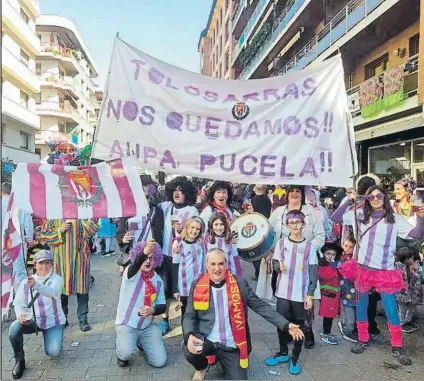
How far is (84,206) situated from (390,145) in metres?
13.6

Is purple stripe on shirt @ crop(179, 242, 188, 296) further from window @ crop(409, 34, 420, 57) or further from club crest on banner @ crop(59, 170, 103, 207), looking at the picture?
window @ crop(409, 34, 420, 57)

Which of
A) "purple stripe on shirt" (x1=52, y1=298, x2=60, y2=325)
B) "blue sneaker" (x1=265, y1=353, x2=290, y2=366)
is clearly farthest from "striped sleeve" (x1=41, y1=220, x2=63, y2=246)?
"blue sneaker" (x1=265, y1=353, x2=290, y2=366)

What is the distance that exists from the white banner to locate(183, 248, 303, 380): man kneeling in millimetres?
1040

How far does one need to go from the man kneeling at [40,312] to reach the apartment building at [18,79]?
20.9m

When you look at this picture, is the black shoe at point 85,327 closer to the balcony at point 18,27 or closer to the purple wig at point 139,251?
the purple wig at point 139,251

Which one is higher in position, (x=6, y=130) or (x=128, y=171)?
(x=6, y=130)

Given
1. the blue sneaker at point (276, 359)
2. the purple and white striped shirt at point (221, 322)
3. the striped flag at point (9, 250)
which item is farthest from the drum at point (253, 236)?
the striped flag at point (9, 250)

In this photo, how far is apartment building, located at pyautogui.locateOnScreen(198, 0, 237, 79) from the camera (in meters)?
47.5

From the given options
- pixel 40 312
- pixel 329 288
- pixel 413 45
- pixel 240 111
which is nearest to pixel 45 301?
pixel 40 312

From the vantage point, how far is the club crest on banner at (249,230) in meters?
4.95

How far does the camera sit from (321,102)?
4590 mm

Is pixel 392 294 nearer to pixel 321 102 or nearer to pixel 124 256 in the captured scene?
pixel 321 102

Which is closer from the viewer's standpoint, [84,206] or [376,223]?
[84,206]

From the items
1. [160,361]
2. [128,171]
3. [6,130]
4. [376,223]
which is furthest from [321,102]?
[6,130]
